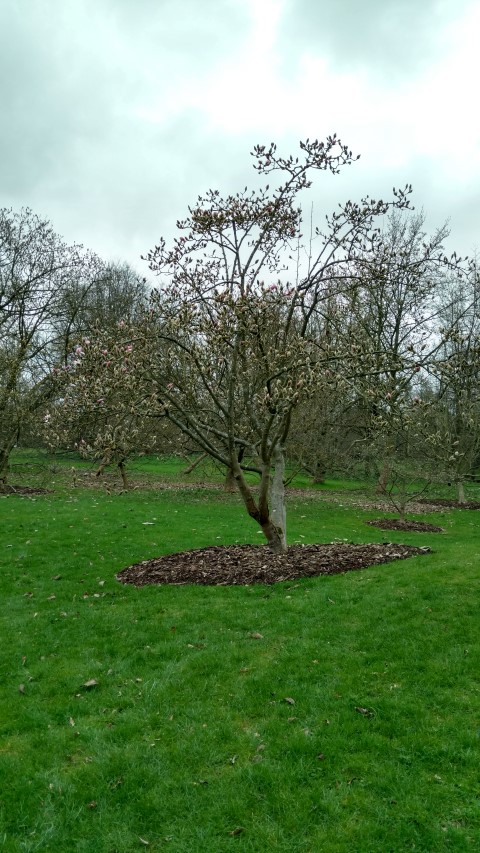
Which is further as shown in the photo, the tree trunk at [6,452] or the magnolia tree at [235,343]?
the tree trunk at [6,452]

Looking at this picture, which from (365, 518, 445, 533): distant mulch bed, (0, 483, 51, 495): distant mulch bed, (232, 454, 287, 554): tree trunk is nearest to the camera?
(232, 454, 287, 554): tree trunk

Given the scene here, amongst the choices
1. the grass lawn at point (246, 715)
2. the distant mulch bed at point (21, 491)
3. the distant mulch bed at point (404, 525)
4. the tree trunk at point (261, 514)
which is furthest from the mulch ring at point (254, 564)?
the distant mulch bed at point (21, 491)

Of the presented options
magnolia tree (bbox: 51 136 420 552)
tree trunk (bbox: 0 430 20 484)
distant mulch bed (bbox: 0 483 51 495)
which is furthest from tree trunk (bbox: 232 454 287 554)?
distant mulch bed (bbox: 0 483 51 495)

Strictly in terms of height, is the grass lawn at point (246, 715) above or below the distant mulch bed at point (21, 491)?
below

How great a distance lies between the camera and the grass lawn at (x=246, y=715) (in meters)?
3.34

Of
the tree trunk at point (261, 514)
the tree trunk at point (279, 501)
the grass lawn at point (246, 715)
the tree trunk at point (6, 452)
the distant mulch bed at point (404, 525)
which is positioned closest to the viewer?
the grass lawn at point (246, 715)

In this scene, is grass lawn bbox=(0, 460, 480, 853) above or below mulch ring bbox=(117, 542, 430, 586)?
below

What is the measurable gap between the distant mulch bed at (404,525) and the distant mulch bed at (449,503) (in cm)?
639

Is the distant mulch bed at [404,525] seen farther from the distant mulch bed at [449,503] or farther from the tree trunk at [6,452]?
the tree trunk at [6,452]

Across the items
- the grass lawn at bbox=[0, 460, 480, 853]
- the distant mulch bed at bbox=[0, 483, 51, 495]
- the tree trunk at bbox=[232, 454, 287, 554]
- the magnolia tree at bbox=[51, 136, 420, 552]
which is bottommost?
the grass lawn at bbox=[0, 460, 480, 853]

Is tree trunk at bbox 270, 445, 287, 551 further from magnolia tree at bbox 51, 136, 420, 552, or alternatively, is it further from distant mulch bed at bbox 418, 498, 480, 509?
distant mulch bed at bbox 418, 498, 480, 509

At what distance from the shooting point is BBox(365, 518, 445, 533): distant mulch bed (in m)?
16.5

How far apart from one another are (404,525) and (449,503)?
8745 mm

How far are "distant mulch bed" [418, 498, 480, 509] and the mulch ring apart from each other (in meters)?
14.5
